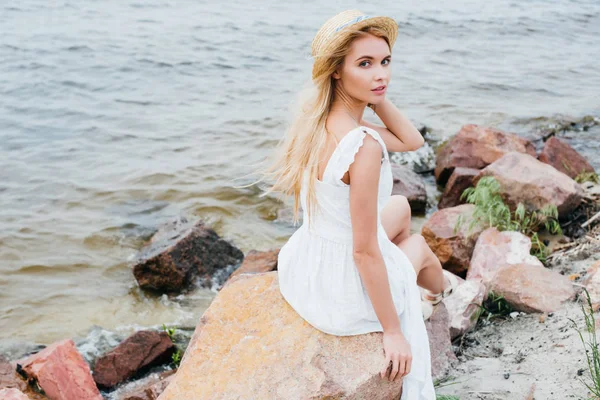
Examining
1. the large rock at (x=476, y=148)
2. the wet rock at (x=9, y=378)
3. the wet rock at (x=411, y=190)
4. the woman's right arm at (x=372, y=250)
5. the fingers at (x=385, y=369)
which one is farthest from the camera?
the large rock at (x=476, y=148)

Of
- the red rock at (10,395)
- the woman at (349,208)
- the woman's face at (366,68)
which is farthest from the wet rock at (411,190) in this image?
the red rock at (10,395)

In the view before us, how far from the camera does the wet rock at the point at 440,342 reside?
3.71 meters

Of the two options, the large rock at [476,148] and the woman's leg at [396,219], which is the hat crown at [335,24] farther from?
the large rock at [476,148]

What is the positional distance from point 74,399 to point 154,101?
23.5 feet

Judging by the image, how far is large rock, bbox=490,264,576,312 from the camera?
418 cm

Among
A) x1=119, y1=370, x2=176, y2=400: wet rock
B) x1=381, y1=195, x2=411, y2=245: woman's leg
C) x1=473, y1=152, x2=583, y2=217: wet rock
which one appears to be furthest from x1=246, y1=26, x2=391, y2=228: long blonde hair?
x1=473, y1=152, x2=583, y2=217: wet rock

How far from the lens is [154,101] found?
1077cm

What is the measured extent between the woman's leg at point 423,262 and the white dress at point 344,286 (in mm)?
369

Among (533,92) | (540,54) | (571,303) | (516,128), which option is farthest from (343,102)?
(540,54)

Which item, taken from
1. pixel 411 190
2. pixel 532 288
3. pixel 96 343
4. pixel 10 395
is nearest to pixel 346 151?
pixel 532 288

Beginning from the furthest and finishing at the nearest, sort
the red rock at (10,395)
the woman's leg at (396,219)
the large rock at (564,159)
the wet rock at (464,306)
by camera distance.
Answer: the large rock at (564,159), the wet rock at (464,306), the woman's leg at (396,219), the red rock at (10,395)

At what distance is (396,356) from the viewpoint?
296cm

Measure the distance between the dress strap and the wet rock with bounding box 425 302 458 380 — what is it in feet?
4.58

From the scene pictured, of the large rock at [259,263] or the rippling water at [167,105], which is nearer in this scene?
the large rock at [259,263]
